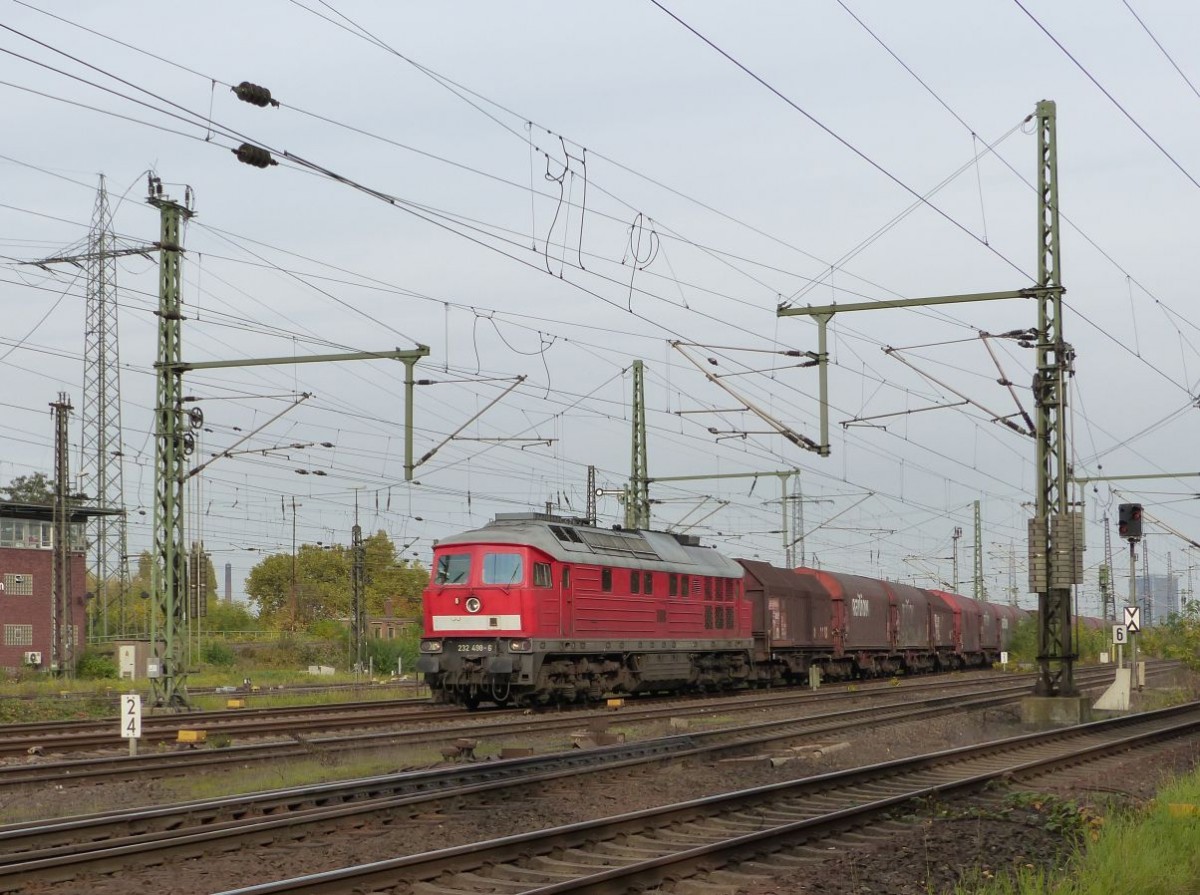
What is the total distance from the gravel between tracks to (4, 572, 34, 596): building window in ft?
194

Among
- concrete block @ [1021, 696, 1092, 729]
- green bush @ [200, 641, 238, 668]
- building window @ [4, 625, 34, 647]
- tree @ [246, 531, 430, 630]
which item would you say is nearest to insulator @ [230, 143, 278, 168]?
concrete block @ [1021, 696, 1092, 729]

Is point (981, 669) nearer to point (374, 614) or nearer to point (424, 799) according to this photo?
point (424, 799)

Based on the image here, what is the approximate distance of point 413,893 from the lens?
32.7 ft

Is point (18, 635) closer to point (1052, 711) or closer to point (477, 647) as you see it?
point (477, 647)

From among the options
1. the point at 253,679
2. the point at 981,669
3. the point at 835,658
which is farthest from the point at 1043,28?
the point at 981,669

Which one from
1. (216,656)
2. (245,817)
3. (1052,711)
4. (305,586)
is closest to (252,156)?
(245,817)

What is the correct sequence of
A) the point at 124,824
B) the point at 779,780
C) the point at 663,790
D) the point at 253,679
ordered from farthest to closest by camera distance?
the point at 253,679
the point at 779,780
the point at 663,790
the point at 124,824

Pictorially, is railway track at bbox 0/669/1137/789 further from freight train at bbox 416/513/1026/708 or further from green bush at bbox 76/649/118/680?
green bush at bbox 76/649/118/680

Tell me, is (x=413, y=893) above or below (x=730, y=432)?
below

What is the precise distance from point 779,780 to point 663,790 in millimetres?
1839

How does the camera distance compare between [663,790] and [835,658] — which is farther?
[835,658]

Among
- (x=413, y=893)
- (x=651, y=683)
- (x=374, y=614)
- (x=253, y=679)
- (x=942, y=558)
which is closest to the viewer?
(x=413, y=893)

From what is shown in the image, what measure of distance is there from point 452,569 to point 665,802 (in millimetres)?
14735

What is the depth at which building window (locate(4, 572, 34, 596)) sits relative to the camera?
70750 mm
